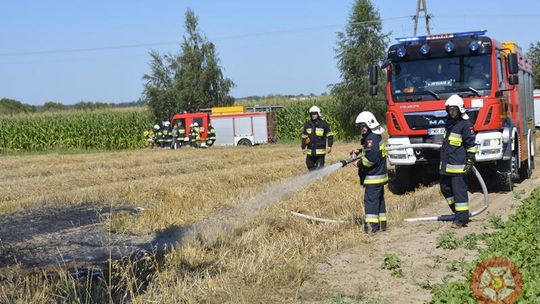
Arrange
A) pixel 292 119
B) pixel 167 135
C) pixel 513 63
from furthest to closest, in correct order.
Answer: pixel 292 119
pixel 167 135
pixel 513 63

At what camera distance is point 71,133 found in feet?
125

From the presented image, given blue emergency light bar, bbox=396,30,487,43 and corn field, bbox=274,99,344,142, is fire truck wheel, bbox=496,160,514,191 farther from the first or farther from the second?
corn field, bbox=274,99,344,142

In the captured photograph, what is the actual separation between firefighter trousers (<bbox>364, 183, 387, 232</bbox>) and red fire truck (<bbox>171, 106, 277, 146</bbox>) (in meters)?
25.6

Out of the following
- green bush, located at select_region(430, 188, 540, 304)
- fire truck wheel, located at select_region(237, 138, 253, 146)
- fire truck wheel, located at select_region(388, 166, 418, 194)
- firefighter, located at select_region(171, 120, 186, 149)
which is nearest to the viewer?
green bush, located at select_region(430, 188, 540, 304)

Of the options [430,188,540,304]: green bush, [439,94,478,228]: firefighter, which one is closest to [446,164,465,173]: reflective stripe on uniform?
[439,94,478,228]: firefighter

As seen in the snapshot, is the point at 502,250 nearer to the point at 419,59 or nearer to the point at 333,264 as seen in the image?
the point at 333,264

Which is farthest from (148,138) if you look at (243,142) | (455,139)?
(455,139)

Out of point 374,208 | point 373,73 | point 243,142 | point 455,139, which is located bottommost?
point 243,142

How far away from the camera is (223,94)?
4353 centimetres

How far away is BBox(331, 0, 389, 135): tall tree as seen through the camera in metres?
32.5

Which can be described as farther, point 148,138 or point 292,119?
point 292,119

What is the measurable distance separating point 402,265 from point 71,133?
111ft

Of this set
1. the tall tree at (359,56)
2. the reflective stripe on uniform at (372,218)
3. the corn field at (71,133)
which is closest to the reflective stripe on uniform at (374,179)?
the reflective stripe on uniform at (372,218)

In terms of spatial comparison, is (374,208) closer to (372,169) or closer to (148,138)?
(372,169)
